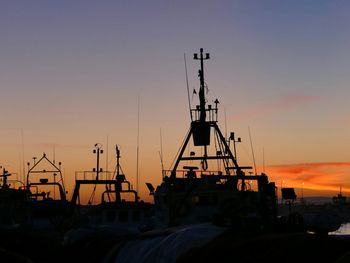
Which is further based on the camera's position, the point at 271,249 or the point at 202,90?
the point at 202,90

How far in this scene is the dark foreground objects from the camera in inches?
363

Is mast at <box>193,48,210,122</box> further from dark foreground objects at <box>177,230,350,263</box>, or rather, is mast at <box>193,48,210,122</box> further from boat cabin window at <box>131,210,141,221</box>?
dark foreground objects at <box>177,230,350,263</box>

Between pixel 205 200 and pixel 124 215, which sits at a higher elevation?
pixel 205 200

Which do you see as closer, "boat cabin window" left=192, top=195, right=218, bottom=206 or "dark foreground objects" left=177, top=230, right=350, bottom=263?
"dark foreground objects" left=177, top=230, right=350, bottom=263

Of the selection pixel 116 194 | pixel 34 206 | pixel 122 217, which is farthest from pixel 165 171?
pixel 34 206

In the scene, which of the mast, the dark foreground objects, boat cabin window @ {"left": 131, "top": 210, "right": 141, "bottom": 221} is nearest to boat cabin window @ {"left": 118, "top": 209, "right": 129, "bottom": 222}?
boat cabin window @ {"left": 131, "top": 210, "right": 141, "bottom": 221}

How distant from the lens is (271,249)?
9562mm

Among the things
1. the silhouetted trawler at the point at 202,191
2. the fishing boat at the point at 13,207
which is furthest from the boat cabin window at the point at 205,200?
the fishing boat at the point at 13,207

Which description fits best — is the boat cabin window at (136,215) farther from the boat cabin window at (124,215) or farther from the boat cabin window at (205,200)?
the boat cabin window at (205,200)

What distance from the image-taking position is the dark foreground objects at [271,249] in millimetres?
9211

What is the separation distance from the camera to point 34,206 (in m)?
63.6

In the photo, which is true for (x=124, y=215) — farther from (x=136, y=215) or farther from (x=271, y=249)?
(x=271, y=249)

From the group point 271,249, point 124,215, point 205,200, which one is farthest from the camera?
point 124,215

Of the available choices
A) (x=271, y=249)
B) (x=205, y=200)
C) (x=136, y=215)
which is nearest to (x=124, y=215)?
(x=136, y=215)
